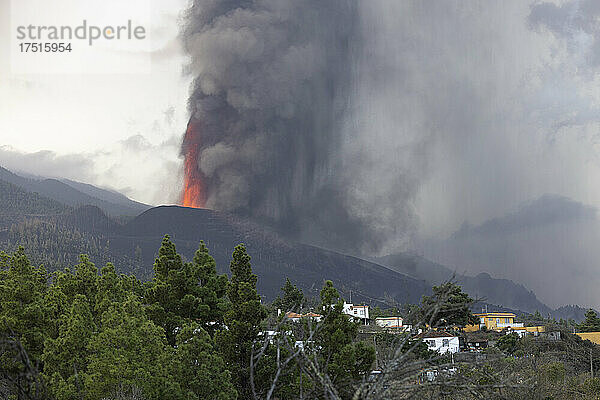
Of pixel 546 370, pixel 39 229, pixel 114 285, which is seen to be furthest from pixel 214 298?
pixel 39 229

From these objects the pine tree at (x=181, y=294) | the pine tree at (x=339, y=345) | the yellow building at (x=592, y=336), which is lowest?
the yellow building at (x=592, y=336)

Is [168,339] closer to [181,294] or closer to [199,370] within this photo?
[181,294]

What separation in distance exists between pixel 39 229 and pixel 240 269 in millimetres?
140773

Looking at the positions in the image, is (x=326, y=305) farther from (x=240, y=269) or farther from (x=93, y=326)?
(x=93, y=326)

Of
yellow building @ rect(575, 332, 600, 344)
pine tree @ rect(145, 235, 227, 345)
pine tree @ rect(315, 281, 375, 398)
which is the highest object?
pine tree @ rect(145, 235, 227, 345)

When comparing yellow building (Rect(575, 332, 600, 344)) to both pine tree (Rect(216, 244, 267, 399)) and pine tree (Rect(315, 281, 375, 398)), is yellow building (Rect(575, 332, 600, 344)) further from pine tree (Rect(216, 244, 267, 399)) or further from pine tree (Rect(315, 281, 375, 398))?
A: pine tree (Rect(216, 244, 267, 399))

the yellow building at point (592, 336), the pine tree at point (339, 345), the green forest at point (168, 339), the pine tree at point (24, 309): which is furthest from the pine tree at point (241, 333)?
the yellow building at point (592, 336)

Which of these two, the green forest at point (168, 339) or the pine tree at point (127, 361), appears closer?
the pine tree at point (127, 361)

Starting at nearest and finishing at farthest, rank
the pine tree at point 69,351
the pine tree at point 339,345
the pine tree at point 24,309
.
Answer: the pine tree at point 69,351 → the pine tree at point 24,309 → the pine tree at point 339,345

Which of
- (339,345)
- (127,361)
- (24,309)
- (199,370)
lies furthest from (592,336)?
(24,309)

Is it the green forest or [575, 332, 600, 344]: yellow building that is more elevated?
the green forest

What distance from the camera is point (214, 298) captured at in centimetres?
2525

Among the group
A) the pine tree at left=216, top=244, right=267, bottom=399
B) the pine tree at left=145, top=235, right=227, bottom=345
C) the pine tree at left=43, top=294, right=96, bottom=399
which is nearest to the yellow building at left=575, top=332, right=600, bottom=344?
the pine tree at left=145, top=235, right=227, bottom=345

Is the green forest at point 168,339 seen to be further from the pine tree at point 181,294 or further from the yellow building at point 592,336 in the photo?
the yellow building at point 592,336
